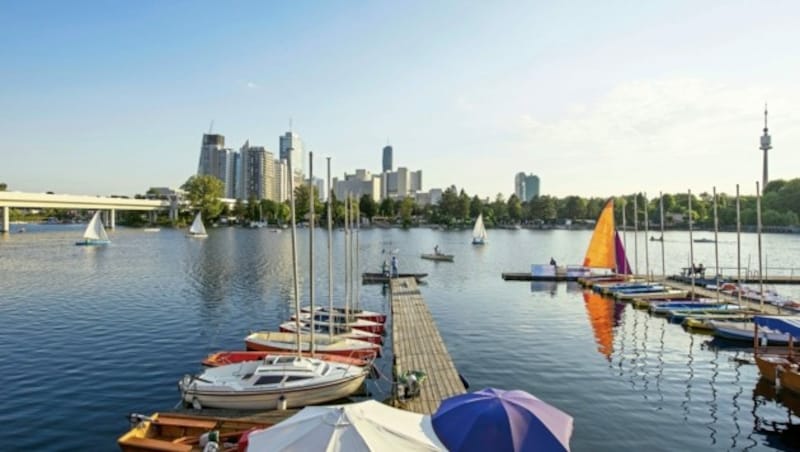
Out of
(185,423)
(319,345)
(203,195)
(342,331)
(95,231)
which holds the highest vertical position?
(203,195)

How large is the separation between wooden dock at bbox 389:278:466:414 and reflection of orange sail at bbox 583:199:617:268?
28.2m

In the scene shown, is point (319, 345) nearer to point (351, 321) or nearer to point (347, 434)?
point (351, 321)

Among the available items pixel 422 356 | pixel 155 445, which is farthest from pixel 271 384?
pixel 422 356

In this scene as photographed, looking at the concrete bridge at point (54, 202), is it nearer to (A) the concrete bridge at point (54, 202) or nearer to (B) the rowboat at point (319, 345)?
(A) the concrete bridge at point (54, 202)

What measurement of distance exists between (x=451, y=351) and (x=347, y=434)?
67.4 ft

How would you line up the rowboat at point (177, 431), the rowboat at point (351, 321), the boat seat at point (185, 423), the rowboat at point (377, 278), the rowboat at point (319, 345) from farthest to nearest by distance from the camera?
the rowboat at point (377, 278) → the rowboat at point (351, 321) → the rowboat at point (319, 345) → the boat seat at point (185, 423) → the rowboat at point (177, 431)

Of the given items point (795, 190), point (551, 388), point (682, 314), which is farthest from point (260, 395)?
point (795, 190)

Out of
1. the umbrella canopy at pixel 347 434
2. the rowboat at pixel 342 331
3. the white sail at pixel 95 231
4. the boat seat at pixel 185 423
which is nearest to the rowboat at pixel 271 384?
the boat seat at pixel 185 423

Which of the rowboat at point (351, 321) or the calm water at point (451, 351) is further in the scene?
the rowboat at point (351, 321)

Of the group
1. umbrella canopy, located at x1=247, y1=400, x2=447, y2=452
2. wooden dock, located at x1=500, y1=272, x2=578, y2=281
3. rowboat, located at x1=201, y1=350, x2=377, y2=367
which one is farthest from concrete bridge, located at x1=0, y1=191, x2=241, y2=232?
umbrella canopy, located at x1=247, y1=400, x2=447, y2=452

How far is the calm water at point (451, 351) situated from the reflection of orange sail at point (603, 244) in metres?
6.97

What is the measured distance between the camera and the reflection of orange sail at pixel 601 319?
33.1 meters

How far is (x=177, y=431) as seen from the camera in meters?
17.2

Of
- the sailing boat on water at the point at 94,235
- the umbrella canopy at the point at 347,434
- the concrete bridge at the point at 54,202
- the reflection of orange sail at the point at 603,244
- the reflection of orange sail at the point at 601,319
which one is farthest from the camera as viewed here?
the concrete bridge at the point at 54,202
